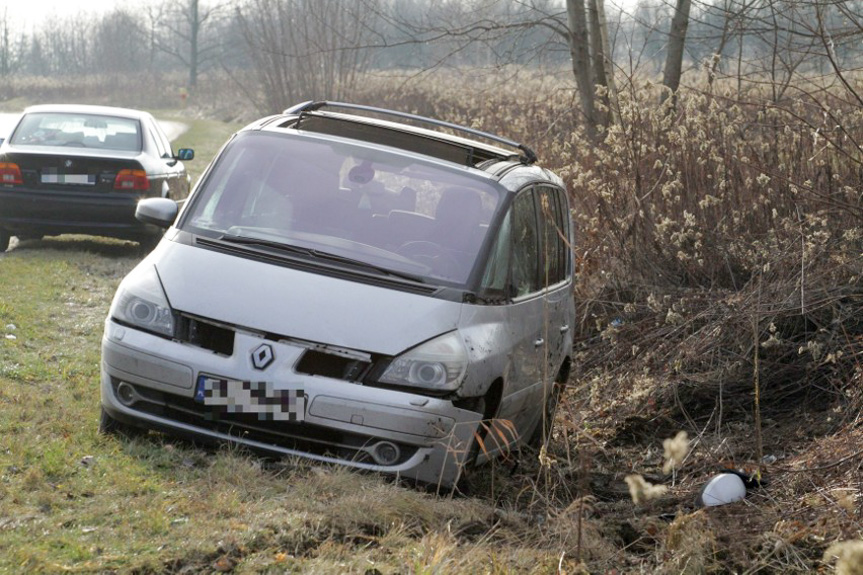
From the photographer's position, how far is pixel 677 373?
26.7 ft

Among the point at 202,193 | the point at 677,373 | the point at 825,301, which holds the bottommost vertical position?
the point at 677,373

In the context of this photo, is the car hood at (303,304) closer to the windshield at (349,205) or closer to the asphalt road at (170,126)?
the windshield at (349,205)

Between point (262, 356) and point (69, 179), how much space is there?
8.27m

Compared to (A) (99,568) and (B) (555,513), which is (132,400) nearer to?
(A) (99,568)

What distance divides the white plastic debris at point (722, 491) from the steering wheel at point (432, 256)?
163cm

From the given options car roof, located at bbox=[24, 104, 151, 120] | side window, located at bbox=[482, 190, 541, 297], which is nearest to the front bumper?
side window, located at bbox=[482, 190, 541, 297]

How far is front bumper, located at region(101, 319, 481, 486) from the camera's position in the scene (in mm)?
5223

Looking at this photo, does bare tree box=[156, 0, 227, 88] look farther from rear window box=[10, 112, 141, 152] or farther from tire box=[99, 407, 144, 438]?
tire box=[99, 407, 144, 438]

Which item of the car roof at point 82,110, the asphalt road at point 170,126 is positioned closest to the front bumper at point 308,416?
the car roof at point 82,110

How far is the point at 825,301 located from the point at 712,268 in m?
1.94

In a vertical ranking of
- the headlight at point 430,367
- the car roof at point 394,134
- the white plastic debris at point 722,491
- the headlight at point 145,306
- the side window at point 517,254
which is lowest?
the white plastic debris at point 722,491

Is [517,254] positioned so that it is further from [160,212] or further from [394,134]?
[160,212]

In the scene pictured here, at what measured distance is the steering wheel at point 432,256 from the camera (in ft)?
19.7

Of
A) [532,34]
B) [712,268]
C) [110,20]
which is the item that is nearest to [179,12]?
[110,20]
